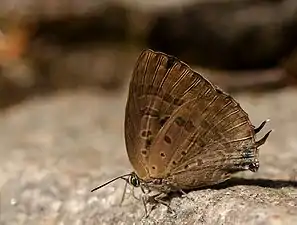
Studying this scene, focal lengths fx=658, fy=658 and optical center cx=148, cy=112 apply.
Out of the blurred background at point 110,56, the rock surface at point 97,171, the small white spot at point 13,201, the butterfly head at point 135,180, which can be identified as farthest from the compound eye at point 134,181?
the blurred background at point 110,56

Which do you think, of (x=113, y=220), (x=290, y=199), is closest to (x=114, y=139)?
(x=113, y=220)

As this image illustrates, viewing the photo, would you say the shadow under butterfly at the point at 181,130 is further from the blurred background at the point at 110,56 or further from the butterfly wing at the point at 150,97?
the blurred background at the point at 110,56

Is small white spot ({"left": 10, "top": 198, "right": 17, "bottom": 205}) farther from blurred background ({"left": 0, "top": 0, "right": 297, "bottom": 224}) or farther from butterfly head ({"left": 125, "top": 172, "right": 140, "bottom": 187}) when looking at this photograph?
butterfly head ({"left": 125, "top": 172, "right": 140, "bottom": 187})

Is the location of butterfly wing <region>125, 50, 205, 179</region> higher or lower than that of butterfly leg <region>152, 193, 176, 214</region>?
higher

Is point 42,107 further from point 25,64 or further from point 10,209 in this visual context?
point 10,209

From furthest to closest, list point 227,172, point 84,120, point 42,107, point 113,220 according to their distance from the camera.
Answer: point 42,107 → point 84,120 → point 113,220 → point 227,172

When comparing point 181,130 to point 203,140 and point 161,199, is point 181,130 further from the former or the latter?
point 161,199

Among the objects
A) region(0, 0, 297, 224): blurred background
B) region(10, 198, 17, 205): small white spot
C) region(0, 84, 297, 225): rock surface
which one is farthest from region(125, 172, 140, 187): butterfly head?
region(0, 0, 297, 224): blurred background
